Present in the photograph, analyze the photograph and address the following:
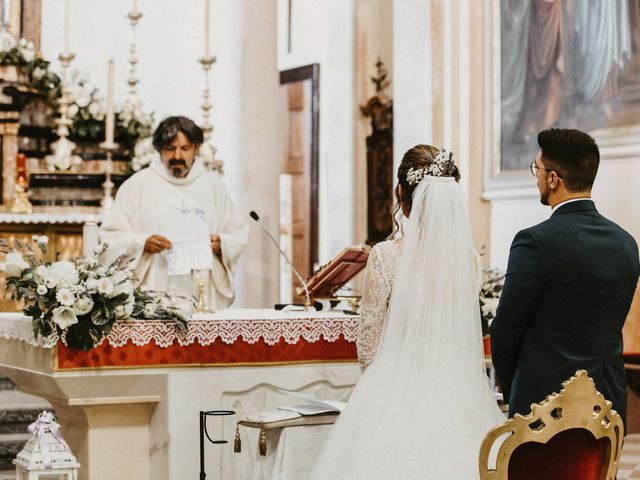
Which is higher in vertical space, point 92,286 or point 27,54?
point 27,54

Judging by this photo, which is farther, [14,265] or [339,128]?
[339,128]

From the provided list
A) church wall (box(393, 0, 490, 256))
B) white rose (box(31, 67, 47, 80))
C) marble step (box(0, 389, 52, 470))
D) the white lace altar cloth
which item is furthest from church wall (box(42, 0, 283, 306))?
the white lace altar cloth

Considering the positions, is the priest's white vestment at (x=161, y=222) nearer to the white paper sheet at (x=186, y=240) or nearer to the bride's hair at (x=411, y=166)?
the white paper sheet at (x=186, y=240)

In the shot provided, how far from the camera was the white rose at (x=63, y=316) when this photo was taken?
213 inches

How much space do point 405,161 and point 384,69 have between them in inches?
284

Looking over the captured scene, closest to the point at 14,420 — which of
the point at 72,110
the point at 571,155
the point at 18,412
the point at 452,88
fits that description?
the point at 18,412

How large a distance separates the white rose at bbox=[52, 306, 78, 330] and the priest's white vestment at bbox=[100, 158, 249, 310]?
1456mm

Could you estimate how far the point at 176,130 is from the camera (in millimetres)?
Result: 6949

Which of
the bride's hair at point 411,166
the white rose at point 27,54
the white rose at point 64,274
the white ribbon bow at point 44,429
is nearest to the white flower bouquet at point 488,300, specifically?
the bride's hair at point 411,166

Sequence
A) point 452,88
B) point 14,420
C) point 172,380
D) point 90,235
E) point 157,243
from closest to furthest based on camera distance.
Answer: point 172,380
point 90,235
point 157,243
point 14,420
point 452,88

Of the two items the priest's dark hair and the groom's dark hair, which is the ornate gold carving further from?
the groom's dark hair

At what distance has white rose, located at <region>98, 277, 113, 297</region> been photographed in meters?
5.53

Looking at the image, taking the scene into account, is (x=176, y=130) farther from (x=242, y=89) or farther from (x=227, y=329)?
(x=242, y=89)

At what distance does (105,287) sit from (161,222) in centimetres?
153
